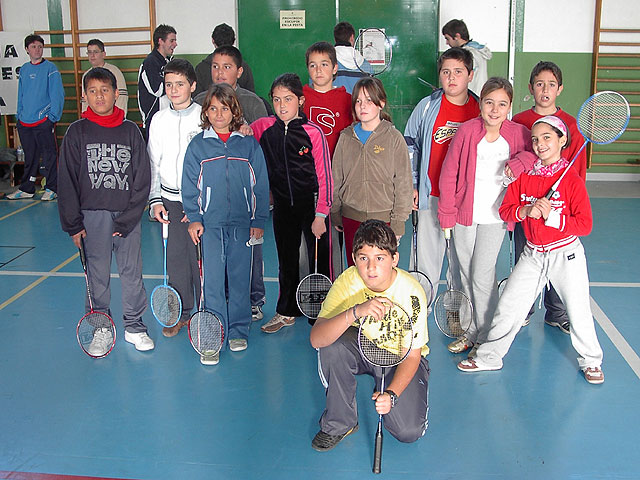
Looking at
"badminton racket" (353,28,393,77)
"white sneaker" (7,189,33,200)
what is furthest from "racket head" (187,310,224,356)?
"badminton racket" (353,28,393,77)

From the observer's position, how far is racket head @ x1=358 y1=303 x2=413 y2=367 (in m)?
2.97

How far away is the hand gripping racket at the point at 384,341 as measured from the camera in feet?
9.75

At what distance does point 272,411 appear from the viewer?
11.7 ft

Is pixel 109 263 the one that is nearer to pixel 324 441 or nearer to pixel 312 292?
pixel 312 292

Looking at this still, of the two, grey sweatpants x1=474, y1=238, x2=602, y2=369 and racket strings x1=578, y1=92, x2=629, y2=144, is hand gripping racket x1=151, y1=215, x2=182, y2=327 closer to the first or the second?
grey sweatpants x1=474, y1=238, x2=602, y2=369

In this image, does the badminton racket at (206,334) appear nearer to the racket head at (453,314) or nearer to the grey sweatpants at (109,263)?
the grey sweatpants at (109,263)

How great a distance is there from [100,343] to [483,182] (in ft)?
9.05

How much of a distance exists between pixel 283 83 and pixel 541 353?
2499 mm

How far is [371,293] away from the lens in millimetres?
3127

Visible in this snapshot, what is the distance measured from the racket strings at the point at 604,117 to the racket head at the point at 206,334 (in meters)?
2.58

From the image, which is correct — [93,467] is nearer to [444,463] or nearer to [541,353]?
[444,463]

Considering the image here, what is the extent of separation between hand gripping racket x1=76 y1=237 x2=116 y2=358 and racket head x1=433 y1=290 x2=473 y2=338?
2.25 metres

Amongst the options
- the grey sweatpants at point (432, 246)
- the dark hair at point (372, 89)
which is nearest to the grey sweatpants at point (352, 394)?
the grey sweatpants at point (432, 246)

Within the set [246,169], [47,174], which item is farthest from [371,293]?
[47,174]
